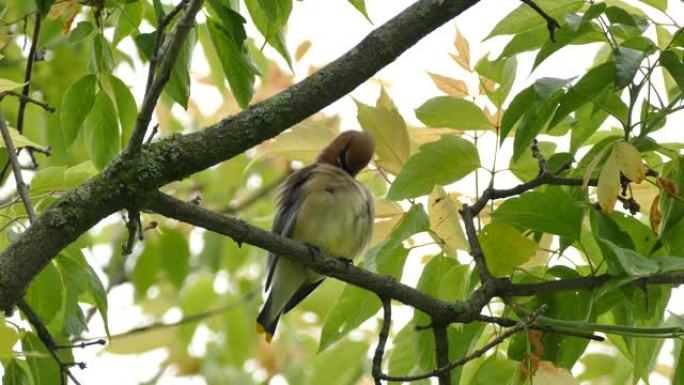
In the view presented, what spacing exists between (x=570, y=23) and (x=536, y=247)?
28.2 inches

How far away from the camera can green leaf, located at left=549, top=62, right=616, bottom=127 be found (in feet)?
10.5

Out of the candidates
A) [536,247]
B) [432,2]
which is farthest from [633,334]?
[432,2]

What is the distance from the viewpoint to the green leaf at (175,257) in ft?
20.0

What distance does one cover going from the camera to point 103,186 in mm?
3197

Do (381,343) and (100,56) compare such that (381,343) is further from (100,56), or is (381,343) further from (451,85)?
(100,56)

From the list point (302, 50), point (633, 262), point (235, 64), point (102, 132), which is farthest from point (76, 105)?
point (302, 50)

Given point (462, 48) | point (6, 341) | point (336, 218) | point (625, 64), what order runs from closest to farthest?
point (6, 341), point (625, 64), point (462, 48), point (336, 218)

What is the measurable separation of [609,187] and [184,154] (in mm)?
1217

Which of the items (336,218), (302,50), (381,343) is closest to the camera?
(381,343)

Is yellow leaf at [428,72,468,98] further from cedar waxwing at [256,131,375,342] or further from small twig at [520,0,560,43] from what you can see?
cedar waxwing at [256,131,375,342]

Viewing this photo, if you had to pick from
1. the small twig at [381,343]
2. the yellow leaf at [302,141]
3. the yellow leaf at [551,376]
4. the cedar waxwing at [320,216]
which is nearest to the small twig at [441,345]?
the small twig at [381,343]

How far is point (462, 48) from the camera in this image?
3.92 m

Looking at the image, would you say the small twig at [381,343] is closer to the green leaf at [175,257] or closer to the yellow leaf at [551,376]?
the yellow leaf at [551,376]

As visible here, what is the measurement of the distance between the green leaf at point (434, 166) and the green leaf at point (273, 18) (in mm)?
493
